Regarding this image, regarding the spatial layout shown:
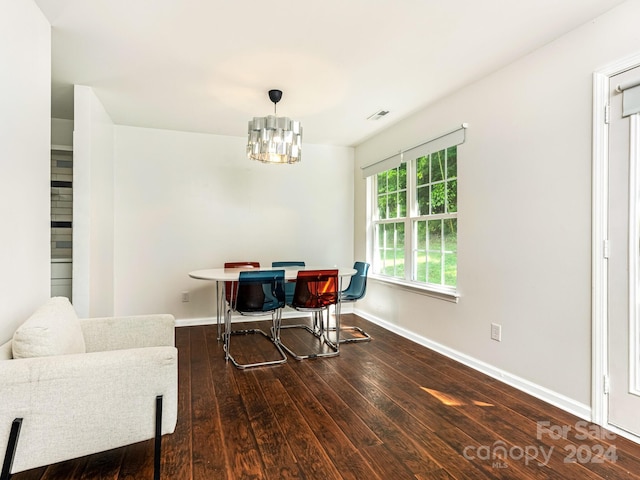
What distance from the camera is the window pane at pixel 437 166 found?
11.7 ft

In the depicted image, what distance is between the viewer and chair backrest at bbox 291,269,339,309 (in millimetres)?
3406

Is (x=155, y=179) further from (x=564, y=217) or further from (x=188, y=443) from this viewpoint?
(x=564, y=217)

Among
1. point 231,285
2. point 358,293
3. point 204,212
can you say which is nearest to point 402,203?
point 358,293

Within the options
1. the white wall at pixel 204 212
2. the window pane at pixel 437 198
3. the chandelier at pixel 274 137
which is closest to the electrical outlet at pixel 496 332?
the window pane at pixel 437 198

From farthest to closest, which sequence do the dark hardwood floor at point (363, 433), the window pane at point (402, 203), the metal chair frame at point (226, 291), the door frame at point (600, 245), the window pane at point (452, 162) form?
the window pane at point (402, 203) → the metal chair frame at point (226, 291) → the window pane at point (452, 162) → the door frame at point (600, 245) → the dark hardwood floor at point (363, 433)

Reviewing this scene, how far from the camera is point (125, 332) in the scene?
2.24 m

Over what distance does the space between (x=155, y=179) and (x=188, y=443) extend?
3.42m

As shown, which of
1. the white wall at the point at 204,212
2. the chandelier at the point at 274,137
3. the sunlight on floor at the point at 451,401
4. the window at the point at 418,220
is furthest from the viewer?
the white wall at the point at 204,212

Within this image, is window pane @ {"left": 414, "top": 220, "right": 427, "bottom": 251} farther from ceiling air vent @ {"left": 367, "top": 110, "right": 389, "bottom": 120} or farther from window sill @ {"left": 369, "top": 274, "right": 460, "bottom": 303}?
ceiling air vent @ {"left": 367, "top": 110, "right": 389, "bottom": 120}

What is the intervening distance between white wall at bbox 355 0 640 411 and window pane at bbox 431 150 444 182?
0.25 m

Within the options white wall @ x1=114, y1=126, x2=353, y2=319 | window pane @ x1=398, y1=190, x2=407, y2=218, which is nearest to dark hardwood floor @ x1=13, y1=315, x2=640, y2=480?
white wall @ x1=114, y1=126, x2=353, y2=319

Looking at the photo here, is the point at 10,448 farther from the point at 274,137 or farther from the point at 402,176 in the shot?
the point at 402,176

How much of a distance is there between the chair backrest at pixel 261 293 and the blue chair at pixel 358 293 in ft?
2.66

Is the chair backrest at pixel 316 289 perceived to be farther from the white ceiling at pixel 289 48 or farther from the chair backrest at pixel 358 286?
the white ceiling at pixel 289 48
